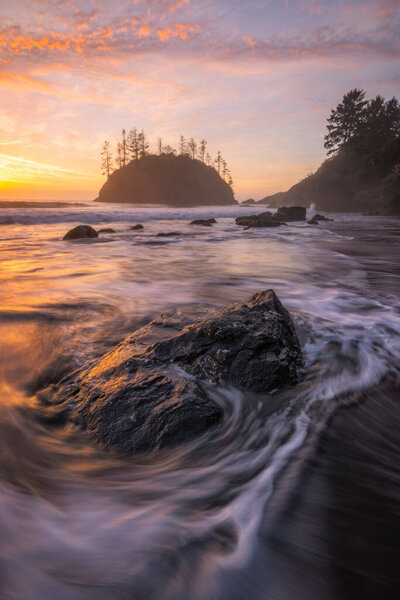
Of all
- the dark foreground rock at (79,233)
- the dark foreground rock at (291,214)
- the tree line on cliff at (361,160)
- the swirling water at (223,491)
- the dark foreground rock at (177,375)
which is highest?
the tree line on cliff at (361,160)

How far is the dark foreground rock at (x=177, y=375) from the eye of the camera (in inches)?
75.4

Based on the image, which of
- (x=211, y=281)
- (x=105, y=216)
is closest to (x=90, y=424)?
(x=211, y=281)

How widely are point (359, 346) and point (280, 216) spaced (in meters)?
24.0

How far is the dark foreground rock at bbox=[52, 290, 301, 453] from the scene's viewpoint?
1916 millimetres

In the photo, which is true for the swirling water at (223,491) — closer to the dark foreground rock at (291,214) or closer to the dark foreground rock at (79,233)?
the dark foreground rock at (79,233)

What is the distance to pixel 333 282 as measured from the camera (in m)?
6.15

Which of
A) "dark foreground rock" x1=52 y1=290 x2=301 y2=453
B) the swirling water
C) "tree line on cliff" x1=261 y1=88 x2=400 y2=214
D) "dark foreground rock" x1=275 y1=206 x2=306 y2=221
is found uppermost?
"tree line on cliff" x1=261 y1=88 x2=400 y2=214

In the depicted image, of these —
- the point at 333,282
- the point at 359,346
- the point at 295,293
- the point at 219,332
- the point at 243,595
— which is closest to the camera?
the point at 243,595

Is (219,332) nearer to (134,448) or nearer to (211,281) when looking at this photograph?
(134,448)

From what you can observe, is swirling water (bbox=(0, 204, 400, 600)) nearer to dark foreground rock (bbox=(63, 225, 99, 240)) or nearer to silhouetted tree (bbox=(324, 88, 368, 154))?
dark foreground rock (bbox=(63, 225, 99, 240))

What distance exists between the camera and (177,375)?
2.22 m

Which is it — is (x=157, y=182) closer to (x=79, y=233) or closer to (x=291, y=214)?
(x=291, y=214)

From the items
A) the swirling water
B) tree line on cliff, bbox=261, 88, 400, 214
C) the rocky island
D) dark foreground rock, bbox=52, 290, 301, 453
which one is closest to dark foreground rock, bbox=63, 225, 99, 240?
the swirling water

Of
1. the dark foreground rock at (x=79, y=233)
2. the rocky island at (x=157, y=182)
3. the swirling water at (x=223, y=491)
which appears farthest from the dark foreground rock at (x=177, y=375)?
the rocky island at (x=157, y=182)
